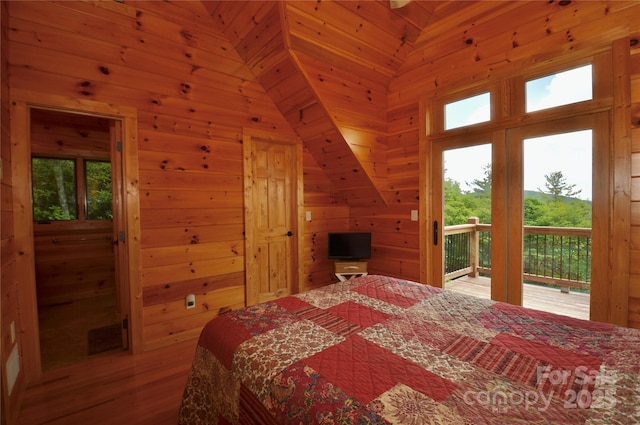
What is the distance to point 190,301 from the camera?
110 inches

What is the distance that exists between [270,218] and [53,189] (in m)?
3.10

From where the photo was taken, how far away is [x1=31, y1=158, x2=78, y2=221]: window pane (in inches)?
152

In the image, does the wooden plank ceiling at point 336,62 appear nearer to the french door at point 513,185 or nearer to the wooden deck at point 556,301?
the french door at point 513,185

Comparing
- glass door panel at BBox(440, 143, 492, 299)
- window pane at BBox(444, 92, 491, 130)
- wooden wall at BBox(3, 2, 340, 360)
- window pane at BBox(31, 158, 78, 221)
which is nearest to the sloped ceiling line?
wooden wall at BBox(3, 2, 340, 360)

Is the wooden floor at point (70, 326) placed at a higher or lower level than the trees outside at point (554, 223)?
lower

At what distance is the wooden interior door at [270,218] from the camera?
3209 mm

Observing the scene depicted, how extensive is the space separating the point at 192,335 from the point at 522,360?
8.92 ft

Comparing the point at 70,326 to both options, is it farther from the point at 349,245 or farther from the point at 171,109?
the point at 349,245

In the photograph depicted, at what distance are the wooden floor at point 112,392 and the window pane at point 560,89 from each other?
139 inches

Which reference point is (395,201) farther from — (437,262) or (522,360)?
(522,360)

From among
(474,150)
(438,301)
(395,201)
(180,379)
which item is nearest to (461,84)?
(474,150)

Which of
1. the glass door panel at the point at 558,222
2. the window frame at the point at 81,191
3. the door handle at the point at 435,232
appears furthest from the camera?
the window frame at the point at 81,191

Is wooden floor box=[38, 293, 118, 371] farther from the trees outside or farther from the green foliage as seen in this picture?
the trees outside

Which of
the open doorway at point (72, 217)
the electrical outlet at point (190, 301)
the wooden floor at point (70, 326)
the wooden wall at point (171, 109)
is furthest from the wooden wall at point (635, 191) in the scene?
the open doorway at point (72, 217)
